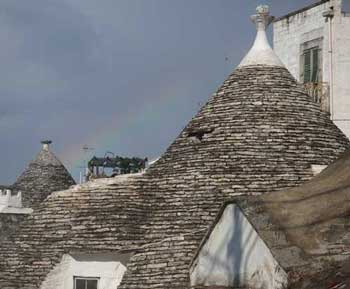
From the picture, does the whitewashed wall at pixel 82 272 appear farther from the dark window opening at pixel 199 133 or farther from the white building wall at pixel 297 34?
the white building wall at pixel 297 34

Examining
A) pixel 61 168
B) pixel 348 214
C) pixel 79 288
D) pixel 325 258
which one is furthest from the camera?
pixel 61 168

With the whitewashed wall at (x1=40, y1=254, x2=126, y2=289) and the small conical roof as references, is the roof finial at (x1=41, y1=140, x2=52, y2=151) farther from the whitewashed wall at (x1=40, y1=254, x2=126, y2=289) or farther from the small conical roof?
the whitewashed wall at (x1=40, y1=254, x2=126, y2=289)

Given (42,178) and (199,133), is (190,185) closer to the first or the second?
(199,133)

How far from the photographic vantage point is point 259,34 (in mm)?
17344

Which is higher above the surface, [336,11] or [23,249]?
[336,11]

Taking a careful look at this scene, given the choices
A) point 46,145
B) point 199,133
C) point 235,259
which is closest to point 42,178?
point 46,145

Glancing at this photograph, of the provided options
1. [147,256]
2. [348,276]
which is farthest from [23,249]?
[348,276]

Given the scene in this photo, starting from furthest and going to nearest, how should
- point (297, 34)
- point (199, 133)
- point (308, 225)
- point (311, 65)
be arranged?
point (297, 34), point (311, 65), point (199, 133), point (308, 225)

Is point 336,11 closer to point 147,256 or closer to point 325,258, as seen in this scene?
point 147,256

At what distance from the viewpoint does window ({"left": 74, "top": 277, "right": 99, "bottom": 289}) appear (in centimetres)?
1498

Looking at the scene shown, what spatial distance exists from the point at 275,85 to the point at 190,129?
5.21 ft

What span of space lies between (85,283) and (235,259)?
5298 mm

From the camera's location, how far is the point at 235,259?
10219 mm

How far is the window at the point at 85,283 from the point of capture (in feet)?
49.1
